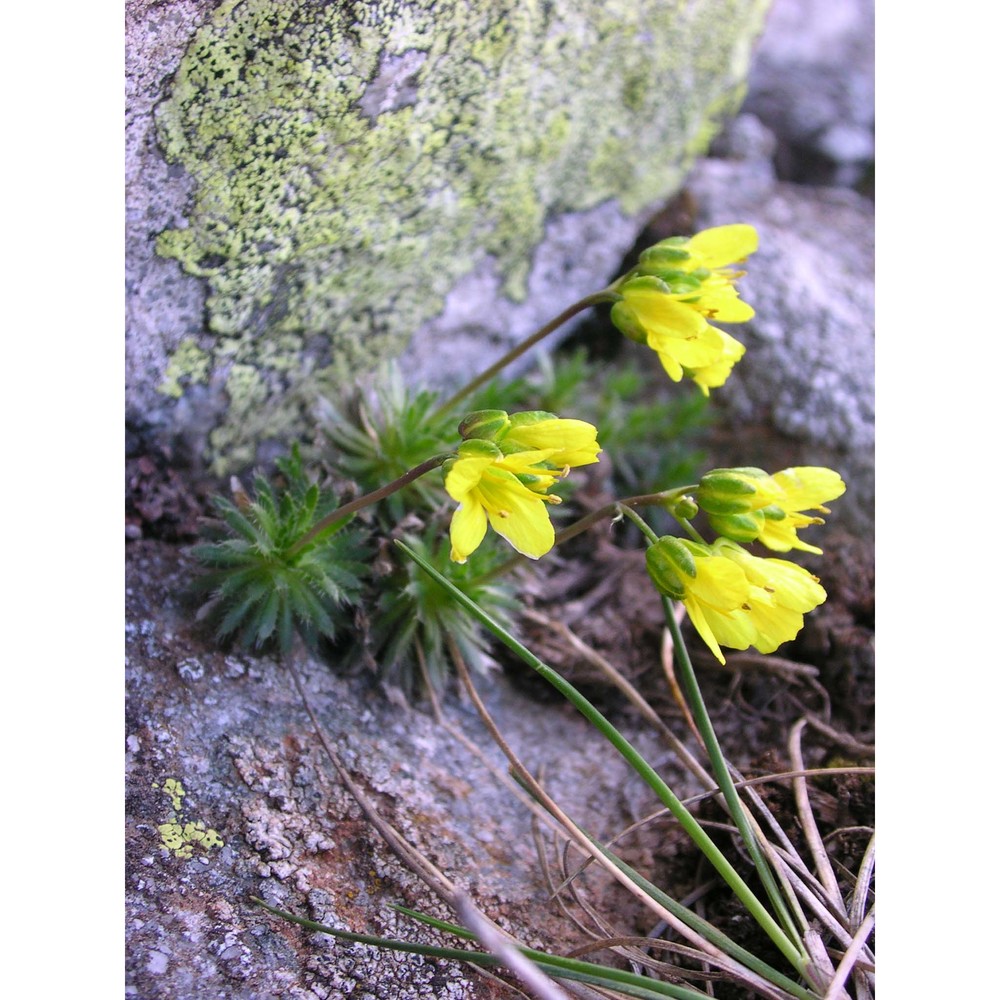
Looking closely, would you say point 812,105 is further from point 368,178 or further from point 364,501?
point 364,501

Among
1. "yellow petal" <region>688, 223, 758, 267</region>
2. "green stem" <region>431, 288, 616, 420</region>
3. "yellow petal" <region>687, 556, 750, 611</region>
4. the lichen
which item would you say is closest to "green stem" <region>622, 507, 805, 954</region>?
"yellow petal" <region>687, 556, 750, 611</region>

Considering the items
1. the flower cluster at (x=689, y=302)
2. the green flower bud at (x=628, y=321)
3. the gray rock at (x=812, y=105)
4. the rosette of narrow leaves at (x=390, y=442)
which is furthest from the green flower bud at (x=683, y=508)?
the gray rock at (x=812, y=105)

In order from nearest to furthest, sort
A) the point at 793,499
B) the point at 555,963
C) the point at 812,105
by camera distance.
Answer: the point at 555,963 → the point at 793,499 → the point at 812,105

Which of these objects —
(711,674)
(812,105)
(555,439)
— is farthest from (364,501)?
(812,105)

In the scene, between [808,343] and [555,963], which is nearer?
[555,963]

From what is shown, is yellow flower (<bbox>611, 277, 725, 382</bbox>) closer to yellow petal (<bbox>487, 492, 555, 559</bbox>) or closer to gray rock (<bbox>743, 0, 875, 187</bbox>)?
yellow petal (<bbox>487, 492, 555, 559</bbox>)

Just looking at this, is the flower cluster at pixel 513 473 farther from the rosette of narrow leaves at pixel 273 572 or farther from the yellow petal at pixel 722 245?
the yellow petal at pixel 722 245

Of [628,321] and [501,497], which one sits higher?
[628,321]

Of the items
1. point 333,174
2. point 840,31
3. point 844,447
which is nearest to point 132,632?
point 333,174
